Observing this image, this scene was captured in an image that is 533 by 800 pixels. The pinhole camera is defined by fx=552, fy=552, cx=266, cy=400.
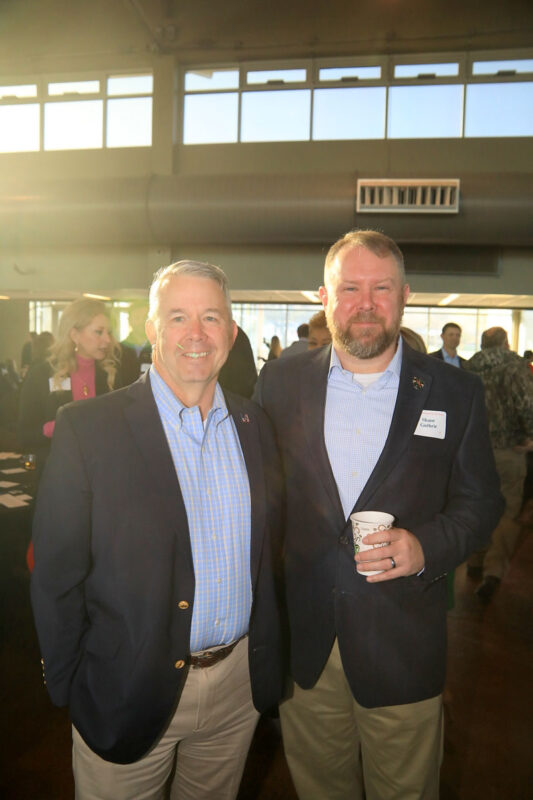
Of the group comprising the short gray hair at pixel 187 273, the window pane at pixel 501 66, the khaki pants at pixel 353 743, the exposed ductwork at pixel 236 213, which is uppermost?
the window pane at pixel 501 66

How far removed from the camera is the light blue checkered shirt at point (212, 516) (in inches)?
50.4

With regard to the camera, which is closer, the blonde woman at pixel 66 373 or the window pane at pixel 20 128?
the blonde woman at pixel 66 373

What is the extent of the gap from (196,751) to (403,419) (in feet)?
3.35

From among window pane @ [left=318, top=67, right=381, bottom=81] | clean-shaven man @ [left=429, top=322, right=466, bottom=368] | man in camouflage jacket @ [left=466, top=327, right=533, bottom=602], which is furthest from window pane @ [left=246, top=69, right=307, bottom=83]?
man in camouflage jacket @ [left=466, top=327, right=533, bottom=602]

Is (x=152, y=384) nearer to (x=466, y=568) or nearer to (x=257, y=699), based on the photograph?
(x=257, y=699)

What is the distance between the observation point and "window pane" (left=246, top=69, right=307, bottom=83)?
934 cm

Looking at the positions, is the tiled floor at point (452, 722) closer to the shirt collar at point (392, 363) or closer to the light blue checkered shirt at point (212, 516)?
the light blue checkered shirt at point (212, 516)

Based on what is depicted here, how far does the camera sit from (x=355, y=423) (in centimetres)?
154

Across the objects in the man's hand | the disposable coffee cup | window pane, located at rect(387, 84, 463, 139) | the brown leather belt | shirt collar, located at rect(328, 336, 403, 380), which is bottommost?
the brown leather belt

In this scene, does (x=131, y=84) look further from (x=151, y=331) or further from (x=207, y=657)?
(x=207, y=657)

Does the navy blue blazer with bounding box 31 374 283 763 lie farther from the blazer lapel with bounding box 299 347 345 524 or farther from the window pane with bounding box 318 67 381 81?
the window pane with bounding box 318 67 381 81

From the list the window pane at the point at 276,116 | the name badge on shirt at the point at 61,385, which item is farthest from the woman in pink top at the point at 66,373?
the window pane at the point at 276,116

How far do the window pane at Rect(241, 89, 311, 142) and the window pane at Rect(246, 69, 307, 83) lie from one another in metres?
0.20

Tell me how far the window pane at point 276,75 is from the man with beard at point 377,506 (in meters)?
9.22
